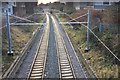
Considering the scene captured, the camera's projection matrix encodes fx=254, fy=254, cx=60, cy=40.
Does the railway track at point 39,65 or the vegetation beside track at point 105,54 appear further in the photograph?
the railway track at point 39,65

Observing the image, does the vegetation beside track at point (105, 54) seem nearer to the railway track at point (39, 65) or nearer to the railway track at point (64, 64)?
the railway track at point (64, 64)

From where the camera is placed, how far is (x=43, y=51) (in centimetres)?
1938

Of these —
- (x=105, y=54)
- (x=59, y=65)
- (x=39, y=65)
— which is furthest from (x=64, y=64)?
(x=105, y=54)

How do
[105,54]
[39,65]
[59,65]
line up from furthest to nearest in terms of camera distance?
[105,54], [39,65], [59,65]

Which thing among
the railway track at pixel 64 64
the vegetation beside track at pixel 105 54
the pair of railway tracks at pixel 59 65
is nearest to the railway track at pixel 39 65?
the pair of railway tracks at pixel 59 65

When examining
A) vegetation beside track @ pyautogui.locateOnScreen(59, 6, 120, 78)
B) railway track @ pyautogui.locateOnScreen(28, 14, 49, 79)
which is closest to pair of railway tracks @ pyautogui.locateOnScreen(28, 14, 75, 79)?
railway track @ pyautogui.locateOnScreen(28, 14, 49, 79)

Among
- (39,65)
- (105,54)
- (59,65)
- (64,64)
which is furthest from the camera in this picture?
(105,54)

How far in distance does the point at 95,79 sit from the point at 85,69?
2296 millimetres

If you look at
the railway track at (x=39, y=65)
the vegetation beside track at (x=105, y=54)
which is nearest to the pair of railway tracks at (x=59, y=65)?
the railway track at (x=39, y=65)

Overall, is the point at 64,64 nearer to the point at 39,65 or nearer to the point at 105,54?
the point at 39,65

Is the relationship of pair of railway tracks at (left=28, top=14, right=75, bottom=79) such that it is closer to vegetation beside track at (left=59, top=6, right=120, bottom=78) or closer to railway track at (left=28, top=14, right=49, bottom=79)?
railway track at (left=28, top=14, right=49, bottom=79)

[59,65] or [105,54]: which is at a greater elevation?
[105,54]

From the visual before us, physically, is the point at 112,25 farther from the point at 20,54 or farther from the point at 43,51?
the point at 20,54

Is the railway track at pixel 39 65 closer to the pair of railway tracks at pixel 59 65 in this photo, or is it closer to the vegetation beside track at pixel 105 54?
the pair of railway tracks at pixel 59 65
